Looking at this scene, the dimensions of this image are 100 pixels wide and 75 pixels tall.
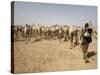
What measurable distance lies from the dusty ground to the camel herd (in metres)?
0.04

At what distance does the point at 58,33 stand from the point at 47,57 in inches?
11.1

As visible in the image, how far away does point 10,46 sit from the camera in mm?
2248

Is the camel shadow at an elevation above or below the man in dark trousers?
below

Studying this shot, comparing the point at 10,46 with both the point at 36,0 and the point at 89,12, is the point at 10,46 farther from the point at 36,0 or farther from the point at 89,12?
the point at 89,12

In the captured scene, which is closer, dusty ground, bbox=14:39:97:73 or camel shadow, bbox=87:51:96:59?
dusty ground, bbox=14:39:97:73

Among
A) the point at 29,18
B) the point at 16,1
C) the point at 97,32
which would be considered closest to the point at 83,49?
the point at 97,32

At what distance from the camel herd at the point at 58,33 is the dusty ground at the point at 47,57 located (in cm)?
4

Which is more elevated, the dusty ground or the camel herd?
the camel herd

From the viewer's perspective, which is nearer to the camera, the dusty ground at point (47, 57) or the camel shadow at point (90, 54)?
the dusty ground at point (47, 57)

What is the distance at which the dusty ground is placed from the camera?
226 centimetres

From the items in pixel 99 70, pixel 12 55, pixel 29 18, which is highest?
pixel 29 18

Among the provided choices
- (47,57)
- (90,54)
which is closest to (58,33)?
(47,57)

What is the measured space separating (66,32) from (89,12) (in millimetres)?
380

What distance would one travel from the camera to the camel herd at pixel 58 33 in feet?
7.42
